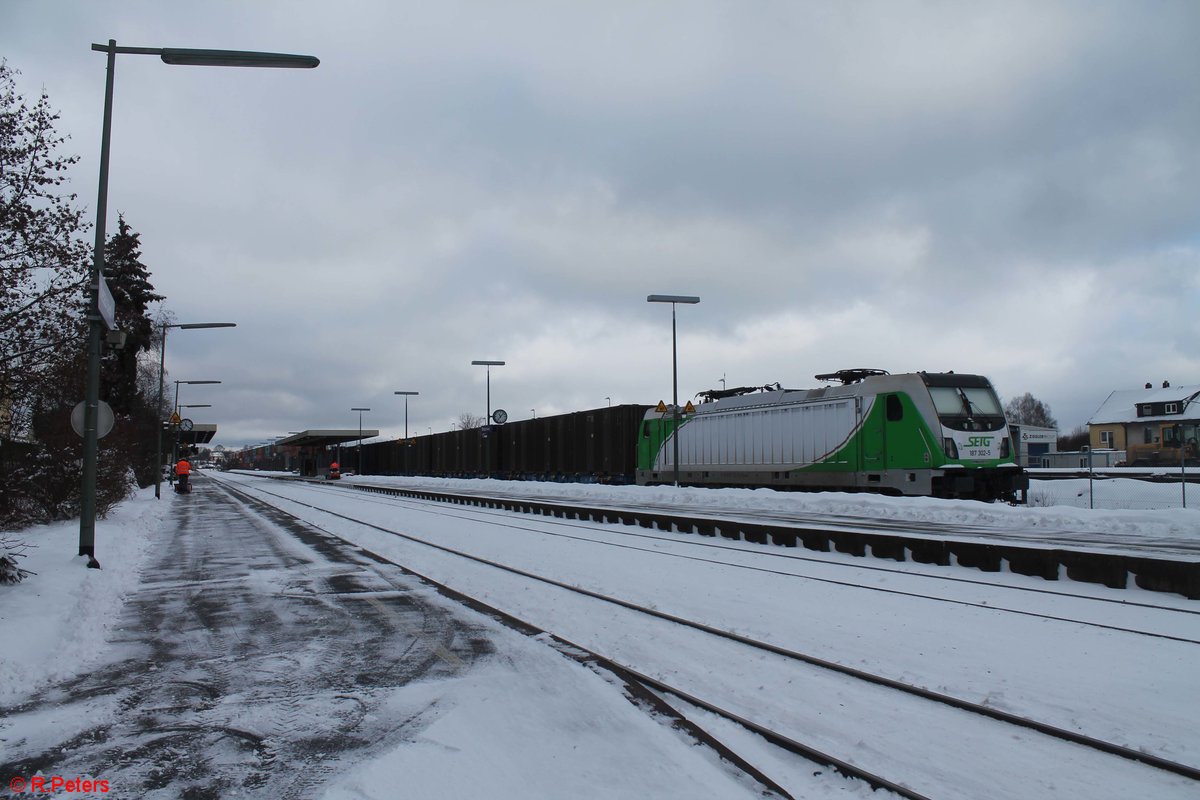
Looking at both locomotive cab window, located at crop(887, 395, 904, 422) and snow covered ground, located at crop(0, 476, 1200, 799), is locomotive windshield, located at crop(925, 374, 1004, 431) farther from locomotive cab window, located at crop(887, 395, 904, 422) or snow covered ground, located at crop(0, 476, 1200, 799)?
snow covered ground, located at crop(0, 476, 1200, 799)

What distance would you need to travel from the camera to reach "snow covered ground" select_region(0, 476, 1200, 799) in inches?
164

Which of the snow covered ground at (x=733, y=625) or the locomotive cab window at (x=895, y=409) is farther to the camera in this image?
the locomotive cab window at (x=895, y=409)

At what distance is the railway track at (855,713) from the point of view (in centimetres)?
411

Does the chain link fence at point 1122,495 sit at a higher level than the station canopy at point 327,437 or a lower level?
lower

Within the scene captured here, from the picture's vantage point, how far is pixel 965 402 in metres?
19.8

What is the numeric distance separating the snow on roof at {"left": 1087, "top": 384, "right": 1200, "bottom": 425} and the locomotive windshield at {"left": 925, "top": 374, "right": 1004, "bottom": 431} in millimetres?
60171

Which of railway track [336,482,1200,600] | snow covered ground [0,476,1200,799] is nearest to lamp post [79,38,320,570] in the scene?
snow covered ground [0,476,1200,799]

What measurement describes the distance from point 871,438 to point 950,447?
2.33 metres

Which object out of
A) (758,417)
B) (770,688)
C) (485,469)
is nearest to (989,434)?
(758,417)

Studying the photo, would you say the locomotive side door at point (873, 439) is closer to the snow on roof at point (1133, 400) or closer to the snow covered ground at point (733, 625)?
the snow covered ground at point (733, 625)

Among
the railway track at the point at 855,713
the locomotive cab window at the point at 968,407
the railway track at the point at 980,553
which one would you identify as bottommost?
the railway track at the point at 855,713

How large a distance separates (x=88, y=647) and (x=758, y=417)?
70.3 ft

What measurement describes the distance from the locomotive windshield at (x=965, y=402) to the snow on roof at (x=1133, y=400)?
197 ft

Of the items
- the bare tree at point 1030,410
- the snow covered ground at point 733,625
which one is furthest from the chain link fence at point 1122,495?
the bare tree at point 1030,410
